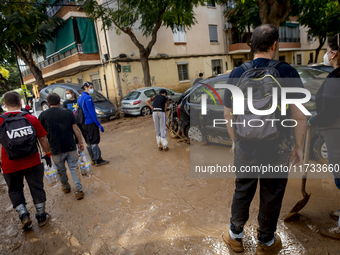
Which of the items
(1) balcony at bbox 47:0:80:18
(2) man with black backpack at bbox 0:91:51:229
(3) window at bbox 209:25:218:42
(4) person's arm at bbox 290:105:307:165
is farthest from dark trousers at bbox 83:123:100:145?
(3) window at bbox 209:25:218:42

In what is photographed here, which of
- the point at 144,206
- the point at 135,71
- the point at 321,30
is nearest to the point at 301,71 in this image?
the point at 144,206

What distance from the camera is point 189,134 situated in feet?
19.2

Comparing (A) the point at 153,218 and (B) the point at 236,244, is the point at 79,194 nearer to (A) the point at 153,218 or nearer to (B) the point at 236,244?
(A) the point at 153,218

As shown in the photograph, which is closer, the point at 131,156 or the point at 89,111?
the point at 89,111

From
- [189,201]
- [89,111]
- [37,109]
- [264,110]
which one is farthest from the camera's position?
[37,109]

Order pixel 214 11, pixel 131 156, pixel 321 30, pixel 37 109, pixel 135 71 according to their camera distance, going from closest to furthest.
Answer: pixel 131 156 < pixel 37 109 < pixel 135 71 < pixel 321 30 < pixel 214 11

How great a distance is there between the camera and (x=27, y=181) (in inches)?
126

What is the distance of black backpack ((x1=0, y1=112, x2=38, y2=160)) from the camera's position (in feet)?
9.43

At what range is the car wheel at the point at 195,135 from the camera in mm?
5566

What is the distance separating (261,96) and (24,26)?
16134 mm

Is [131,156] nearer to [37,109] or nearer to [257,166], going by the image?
[257,166]

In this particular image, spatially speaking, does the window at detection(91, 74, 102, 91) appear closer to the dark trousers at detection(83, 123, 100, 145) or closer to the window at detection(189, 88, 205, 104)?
the dark trousers at detection(83, 123, 100, 145)

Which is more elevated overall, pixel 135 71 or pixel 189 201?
pixel 135 71

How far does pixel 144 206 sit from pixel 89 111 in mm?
2589
